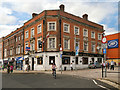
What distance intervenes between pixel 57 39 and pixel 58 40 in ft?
0.94

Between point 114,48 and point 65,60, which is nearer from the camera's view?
point 65,60

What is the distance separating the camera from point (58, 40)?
1103 inches

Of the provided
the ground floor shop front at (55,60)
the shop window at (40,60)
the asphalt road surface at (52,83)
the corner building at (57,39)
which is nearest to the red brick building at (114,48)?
the corner building at (57,39)

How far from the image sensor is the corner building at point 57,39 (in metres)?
27.8

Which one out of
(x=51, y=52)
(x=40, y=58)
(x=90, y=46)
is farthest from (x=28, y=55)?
(x=90, y=46)

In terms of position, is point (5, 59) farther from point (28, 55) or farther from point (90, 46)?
point (90, 46)

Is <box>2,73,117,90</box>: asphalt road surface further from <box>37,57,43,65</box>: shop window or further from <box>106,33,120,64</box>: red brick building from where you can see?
<box>106,33,120,64</box>: red brick building

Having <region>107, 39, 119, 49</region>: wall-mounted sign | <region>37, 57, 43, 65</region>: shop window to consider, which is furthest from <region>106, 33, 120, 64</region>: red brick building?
<region>37, 57, 43, 65</region>: shop window

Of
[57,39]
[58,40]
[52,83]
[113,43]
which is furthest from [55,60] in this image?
[113,43]

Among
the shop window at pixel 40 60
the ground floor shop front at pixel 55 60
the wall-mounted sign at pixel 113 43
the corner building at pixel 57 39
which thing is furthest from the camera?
Result: the wall-mounted sign at pixel 113 43

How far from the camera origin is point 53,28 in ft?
93.7

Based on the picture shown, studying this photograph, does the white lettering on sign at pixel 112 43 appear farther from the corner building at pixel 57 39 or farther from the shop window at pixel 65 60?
the shop window at pixel 65 60

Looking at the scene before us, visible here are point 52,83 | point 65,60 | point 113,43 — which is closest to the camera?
point 52,83

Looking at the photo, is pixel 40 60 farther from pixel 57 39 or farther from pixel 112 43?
pixel 112 43
